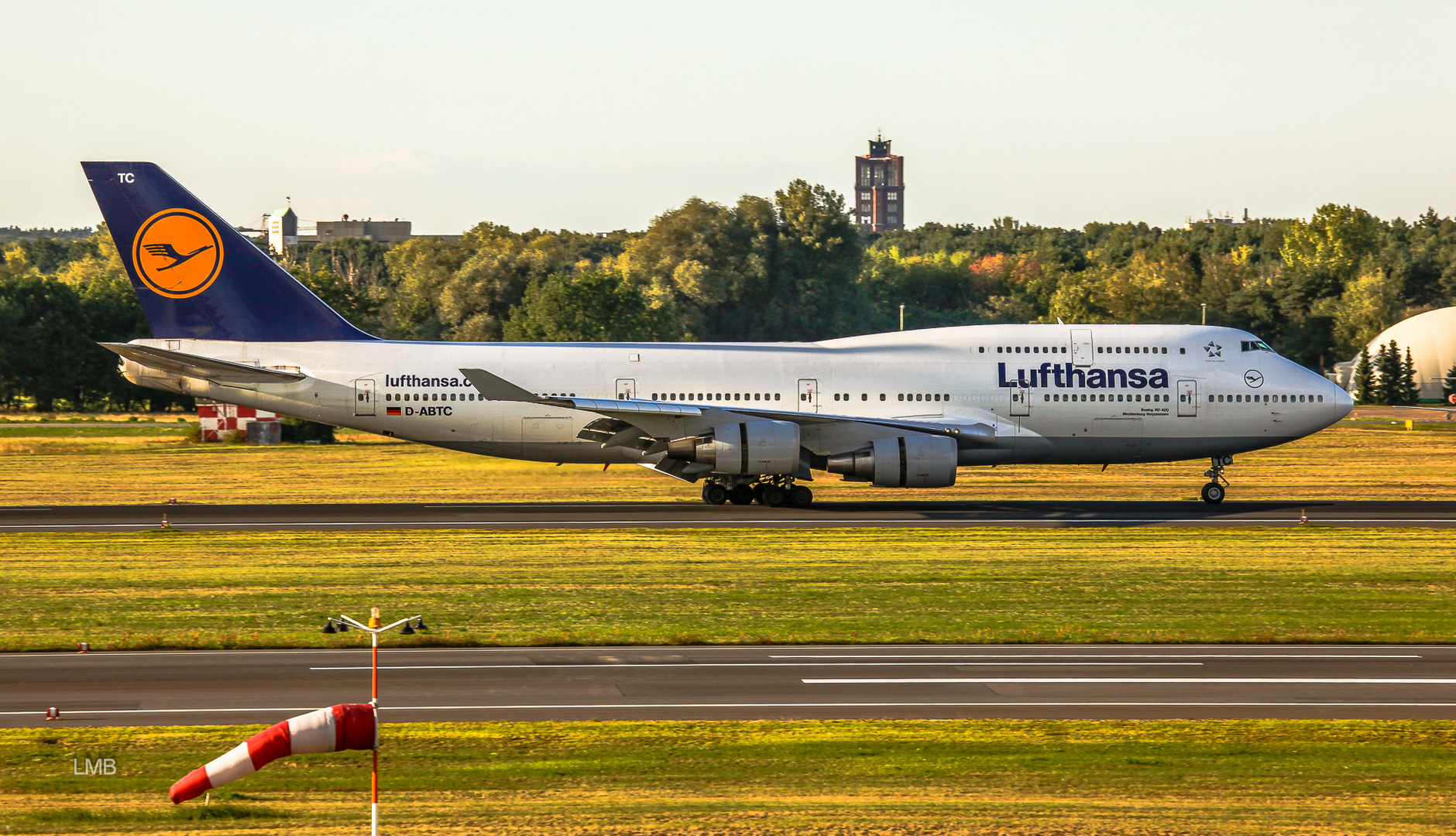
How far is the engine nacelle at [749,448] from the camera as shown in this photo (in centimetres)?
3709

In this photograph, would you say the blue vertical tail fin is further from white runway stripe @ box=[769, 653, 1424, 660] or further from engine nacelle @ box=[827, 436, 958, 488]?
white runway stripe @ box=[769, 653, 1424, 660]

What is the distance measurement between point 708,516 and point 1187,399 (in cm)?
1441

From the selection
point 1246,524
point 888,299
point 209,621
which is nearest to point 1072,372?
point 1246,524

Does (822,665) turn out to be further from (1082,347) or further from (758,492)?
(1082,347)

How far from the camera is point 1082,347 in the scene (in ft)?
132

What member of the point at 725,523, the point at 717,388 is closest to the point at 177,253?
the point at 717,388

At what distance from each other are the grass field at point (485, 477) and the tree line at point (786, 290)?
31.8 meters

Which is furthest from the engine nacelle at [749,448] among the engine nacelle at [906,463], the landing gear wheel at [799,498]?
the landing gear wheel at [799,498]

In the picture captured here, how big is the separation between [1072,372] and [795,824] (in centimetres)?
3002

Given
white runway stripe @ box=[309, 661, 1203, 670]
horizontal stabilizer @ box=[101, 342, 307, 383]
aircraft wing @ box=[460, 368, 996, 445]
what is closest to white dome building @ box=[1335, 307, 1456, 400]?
aircraft wing @ box=[460, 368, 996, 445]

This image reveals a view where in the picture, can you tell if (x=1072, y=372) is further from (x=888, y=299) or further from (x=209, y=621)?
(x=888, y=299)
